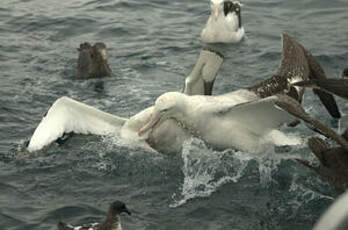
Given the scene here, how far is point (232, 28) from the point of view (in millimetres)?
12383

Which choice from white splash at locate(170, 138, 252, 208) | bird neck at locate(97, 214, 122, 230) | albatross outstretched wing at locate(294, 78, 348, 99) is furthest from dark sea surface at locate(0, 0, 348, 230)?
albatross outstretched wing at locate(294, 78, 348, 99)

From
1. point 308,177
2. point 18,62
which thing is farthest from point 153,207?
point 18,62

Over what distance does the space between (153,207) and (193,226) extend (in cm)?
58

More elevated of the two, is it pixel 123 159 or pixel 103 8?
pixel 103 8

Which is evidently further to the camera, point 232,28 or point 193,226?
point 232,28

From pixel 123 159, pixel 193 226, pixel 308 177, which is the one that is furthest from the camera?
pixel 123 159

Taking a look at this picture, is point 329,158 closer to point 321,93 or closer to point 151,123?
point 321,93

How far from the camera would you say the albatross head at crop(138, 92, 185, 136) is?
22.9 ft

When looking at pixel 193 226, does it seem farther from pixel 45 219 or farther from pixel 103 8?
pixel 103 8

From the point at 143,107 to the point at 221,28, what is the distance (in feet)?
12.2

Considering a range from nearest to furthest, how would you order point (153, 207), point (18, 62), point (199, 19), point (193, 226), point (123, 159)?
point (193, 226) < point (153, 207) < point (123, 159) < point (18, 62) < point (199, 19)

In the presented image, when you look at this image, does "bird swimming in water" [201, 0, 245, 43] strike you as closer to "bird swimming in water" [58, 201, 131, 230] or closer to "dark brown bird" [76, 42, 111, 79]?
"dark brown bird" [76, 42, 111, 79]

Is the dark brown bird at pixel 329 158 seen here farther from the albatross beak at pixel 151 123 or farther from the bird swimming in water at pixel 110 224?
the bird swimming in water at pixel 110 224

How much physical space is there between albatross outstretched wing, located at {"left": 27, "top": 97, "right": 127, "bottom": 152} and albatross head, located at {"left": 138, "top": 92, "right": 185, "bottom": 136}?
2.58 feet
